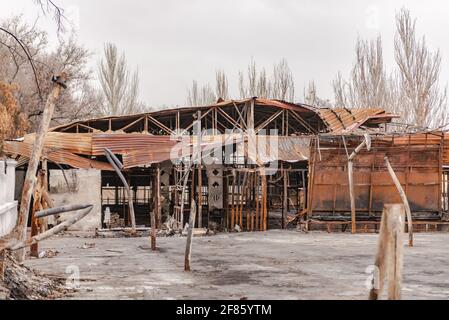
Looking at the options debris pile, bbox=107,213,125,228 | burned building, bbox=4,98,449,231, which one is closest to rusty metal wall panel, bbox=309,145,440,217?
burned building, bbox=4,98,449,231

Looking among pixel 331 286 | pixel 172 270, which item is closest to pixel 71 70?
pixel 172 270

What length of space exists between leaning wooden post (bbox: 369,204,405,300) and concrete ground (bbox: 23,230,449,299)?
345cm

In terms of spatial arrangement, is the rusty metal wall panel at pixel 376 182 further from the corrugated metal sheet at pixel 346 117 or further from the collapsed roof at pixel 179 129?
the corrugated metal sheet at pixel 346 117

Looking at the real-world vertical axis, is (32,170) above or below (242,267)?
above

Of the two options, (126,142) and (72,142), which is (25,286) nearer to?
(126,142)

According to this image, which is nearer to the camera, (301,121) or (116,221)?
(116,221)

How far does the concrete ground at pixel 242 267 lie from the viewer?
9633 mm

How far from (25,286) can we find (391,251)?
5377 mm

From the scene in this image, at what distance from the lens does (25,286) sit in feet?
28.0

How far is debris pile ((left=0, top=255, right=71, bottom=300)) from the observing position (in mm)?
7966

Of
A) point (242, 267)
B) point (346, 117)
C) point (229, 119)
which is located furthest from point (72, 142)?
point (242, 267)

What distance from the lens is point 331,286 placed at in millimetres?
10227

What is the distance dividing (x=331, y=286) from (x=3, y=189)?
41.8ft

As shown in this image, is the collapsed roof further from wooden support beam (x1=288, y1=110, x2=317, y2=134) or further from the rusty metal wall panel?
the rusty metal wall panel
